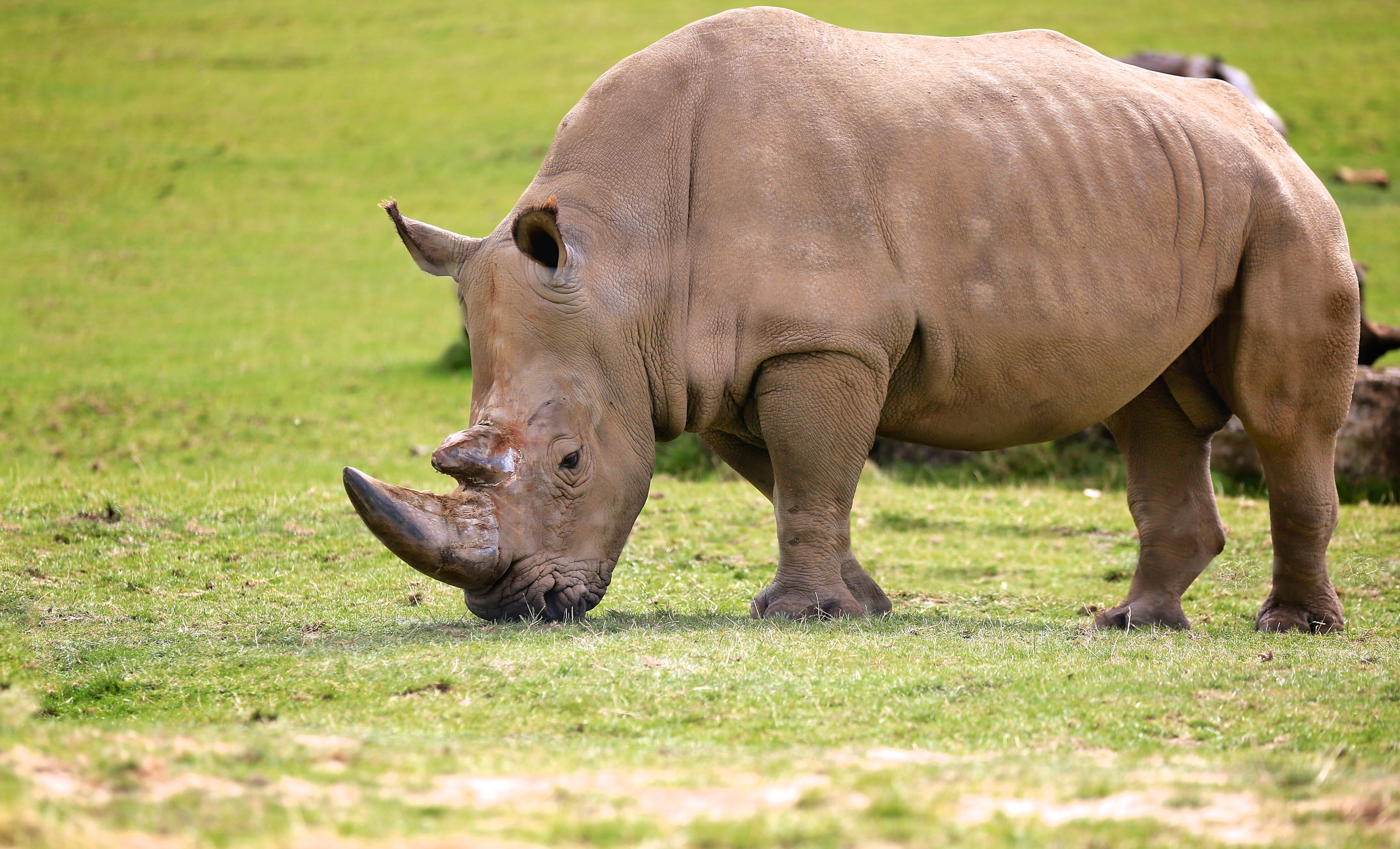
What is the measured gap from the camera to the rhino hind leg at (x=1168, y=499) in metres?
A: 8.30

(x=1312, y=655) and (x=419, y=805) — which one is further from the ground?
(x=419, y=805)

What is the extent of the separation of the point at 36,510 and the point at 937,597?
18.9ft

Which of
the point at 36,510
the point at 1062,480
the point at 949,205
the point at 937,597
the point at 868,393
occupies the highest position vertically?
the point at 949,205

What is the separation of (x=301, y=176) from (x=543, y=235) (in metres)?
25.5

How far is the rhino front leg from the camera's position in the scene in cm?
698

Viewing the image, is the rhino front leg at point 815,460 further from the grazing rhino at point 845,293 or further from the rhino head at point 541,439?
the rhino head at point 541,439

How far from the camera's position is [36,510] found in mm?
9602

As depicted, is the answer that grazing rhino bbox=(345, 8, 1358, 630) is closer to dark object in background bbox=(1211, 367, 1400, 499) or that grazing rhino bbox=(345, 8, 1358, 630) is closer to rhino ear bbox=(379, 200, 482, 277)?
rhino ear bbox=(379, 200, 482, 277)

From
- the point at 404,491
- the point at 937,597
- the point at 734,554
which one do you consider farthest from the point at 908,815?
the point at 734,554

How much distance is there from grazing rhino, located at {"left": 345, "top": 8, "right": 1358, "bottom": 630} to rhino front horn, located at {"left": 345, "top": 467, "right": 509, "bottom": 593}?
14 mm

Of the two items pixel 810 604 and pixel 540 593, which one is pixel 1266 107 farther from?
pixel 540 593

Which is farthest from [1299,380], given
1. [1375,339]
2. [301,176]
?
[301,176]

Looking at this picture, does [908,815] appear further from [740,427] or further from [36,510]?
[36,510]

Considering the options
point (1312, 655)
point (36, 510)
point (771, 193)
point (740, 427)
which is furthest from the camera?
point (36, 510)
